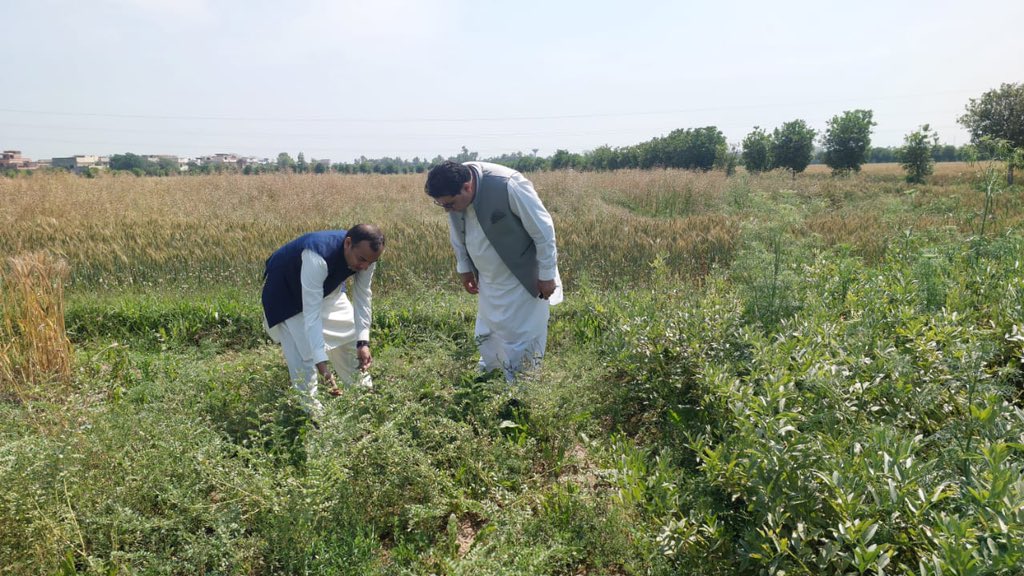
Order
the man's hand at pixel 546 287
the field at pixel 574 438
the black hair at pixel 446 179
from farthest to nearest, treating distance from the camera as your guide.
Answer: the man's hand at pixel 546 287
the black hair at pixel 446 179
the field at pixel 574 438

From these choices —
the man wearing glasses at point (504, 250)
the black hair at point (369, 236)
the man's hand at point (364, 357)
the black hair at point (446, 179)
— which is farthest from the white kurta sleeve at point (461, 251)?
the man's hand at point (364, 357)

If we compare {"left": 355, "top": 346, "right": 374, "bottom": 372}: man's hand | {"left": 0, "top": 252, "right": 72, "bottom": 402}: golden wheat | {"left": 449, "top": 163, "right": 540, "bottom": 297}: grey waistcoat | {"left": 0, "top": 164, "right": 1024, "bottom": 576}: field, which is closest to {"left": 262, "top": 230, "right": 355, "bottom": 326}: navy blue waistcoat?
{"left": 355, "top": 346, "right": 374, "bottom": 372}: man's hand

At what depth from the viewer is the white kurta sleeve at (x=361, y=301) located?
392 centimetres

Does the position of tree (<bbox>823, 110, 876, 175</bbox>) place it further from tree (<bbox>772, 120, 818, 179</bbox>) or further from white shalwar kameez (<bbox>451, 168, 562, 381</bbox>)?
white shalwar kameez (<bbox>451, 168, 562, 381</bbox>)

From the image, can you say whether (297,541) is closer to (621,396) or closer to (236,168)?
(621,396)

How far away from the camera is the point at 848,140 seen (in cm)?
3303

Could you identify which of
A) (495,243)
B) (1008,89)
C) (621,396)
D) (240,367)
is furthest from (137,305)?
(1008,89)

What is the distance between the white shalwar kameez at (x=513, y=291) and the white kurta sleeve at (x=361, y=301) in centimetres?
72

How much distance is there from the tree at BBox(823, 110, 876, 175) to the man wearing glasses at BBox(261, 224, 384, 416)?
34695mm

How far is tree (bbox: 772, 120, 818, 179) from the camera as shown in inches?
1330

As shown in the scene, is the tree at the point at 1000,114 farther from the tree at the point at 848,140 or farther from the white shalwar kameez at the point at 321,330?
the white shalwar kameez at the point at 321,330

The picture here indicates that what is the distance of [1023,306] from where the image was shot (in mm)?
3541

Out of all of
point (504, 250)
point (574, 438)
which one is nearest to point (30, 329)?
point (504, 250)

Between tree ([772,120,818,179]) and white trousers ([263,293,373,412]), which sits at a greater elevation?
tree ([772,120,818,179])
